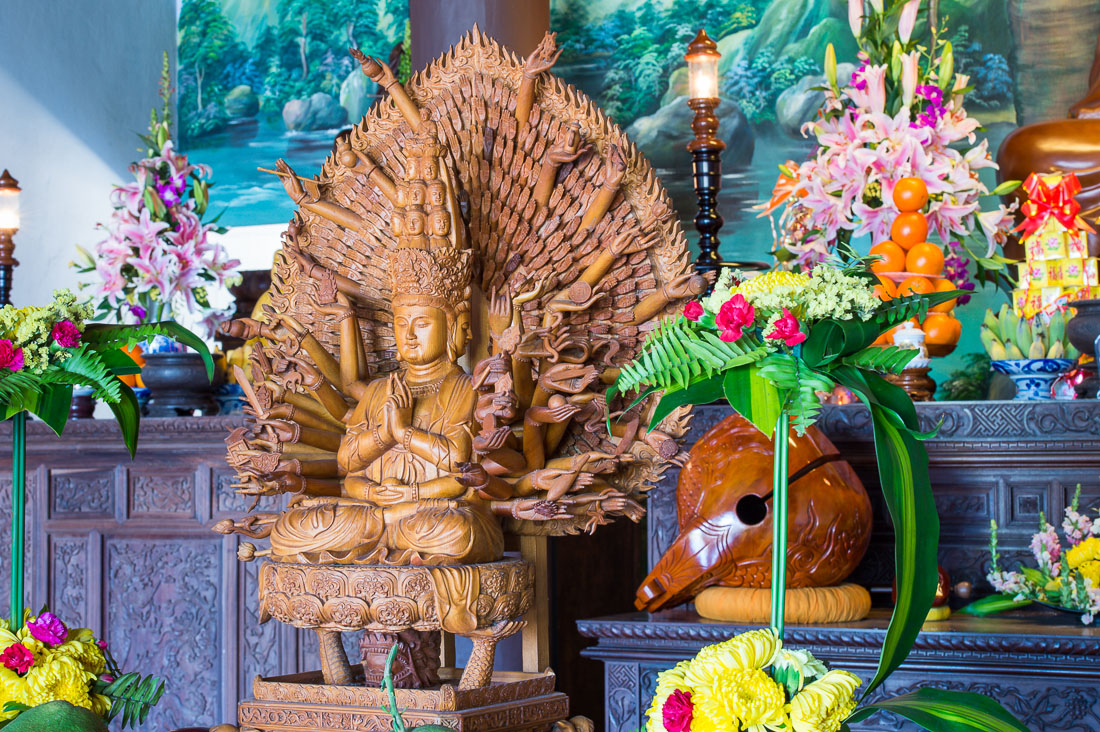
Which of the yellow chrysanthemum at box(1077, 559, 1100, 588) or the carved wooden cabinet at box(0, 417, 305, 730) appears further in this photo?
the carved wooden cabinet at box(0, 417, 305, 730)

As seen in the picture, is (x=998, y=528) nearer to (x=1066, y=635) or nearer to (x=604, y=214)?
(x=1066, y=635)

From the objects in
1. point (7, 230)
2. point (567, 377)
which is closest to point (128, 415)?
point (567, 377)

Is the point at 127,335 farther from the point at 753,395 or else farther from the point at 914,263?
the point at 914,263

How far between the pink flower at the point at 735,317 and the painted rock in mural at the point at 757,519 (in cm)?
62

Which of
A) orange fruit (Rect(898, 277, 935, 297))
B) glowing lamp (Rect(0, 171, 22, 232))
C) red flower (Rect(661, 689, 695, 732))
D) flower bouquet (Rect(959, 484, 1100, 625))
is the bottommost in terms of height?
red flower (Rect(661, 689, 695, 732))

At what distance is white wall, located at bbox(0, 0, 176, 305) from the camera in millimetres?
4645

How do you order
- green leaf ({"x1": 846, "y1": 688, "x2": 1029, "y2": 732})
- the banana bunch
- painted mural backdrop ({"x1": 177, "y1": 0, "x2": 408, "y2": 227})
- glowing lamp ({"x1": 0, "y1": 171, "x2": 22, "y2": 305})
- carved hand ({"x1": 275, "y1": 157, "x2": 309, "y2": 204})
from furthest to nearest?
painted mural backdrop ({"x1": 177, "y1": 0, "x2": 408, "y2": 227}) < glowing lamp ({"x1": 0, "y1": 171, "x2": 22, "y2": 305}) < the banana bunch < carved hand ({"x1": 275, "y1": 157, "x2": 309, "y2": 204}) < green leaf ({"x1": 846, "y1": 688, "x2": 1029, "y2": 732})

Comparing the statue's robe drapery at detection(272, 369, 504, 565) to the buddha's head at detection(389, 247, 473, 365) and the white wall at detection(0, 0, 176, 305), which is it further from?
the white wall at detection(0, 0, 176, 305)

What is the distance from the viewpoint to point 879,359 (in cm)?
152

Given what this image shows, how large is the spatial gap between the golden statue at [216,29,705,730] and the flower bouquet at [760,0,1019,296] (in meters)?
0.65

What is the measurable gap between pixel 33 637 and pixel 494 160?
1.04m

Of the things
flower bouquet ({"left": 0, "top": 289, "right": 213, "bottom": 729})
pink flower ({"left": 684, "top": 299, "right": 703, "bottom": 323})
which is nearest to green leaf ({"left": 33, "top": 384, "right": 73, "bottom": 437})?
flower bouquet ({"left": 0, "top": 289, "right": 213, "bottom": 729})

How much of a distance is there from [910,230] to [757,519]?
0.69 metres

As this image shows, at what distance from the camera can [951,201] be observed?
2508mm
